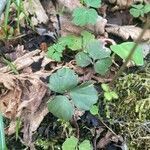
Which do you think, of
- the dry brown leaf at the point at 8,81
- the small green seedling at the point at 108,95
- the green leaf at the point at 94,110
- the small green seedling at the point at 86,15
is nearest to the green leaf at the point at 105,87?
the small green seedling at the point at 108,95

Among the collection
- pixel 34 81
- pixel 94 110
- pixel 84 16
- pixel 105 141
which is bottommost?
pixel 105 141

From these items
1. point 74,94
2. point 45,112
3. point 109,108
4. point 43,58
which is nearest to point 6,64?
point 43,58

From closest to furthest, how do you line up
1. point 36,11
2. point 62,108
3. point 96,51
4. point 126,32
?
point 62,108
point 96,51
point 126,32
point 36,11

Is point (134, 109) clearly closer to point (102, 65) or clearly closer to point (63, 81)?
point (102, 65)

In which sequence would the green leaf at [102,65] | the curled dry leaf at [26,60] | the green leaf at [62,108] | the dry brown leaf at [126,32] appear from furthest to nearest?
the dry brown leaf at [126,32], the curled dry leaf at [26,60], the green leaf at [102,65], the green leaf at [62,108]

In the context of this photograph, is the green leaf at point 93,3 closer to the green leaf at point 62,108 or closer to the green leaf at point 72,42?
the green leaf at point 72,42

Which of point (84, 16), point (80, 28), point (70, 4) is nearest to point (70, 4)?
point (70, 4)
